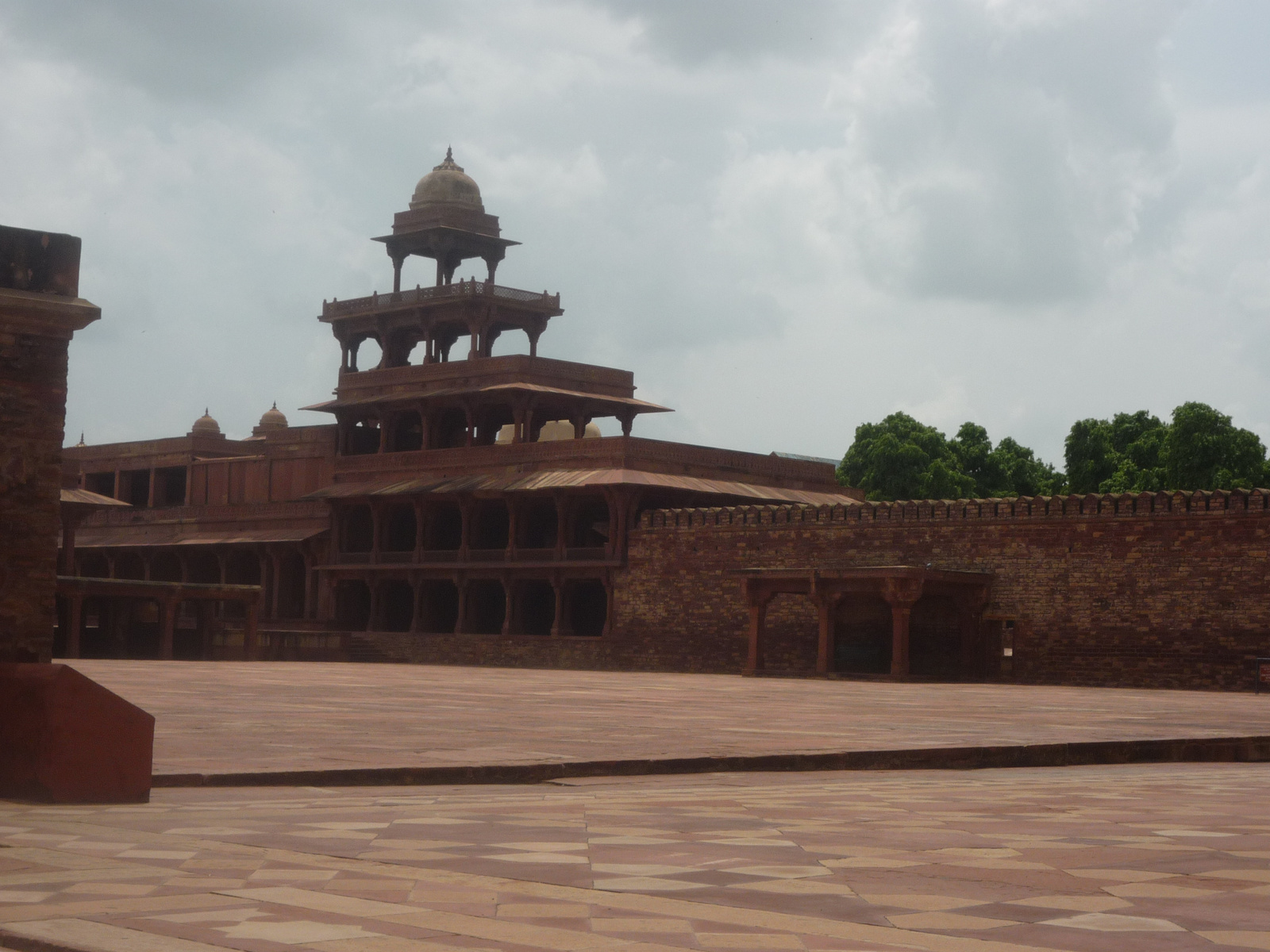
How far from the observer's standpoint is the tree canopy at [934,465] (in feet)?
180

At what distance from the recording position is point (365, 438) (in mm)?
50219

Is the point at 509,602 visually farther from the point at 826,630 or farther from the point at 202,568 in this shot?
the point at 202,568

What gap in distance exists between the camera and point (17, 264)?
9.28 m

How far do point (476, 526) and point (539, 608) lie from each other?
3009 mm

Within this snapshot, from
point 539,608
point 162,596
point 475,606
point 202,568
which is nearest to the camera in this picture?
point 162,596

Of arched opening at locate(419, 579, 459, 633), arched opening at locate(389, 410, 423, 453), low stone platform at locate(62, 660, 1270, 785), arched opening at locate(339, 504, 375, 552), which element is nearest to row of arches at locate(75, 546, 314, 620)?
arched opening at locate(339, 504, 375, 552)

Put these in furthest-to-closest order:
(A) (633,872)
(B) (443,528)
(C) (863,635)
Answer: (B) (443,528) → (C) (863,635) → (A) (633,872)

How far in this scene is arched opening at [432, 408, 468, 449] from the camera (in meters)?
48.9

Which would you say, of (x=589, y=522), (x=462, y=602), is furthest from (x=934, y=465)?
(x=462, y=602)

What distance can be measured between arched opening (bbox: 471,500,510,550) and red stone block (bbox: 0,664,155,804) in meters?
35.8

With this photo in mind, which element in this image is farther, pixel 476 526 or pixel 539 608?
pixel 539 608

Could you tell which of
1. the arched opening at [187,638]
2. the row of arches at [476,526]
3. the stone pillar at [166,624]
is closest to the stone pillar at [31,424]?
the stone pillar at [166,624]

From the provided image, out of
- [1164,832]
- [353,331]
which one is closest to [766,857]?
[1164,832]

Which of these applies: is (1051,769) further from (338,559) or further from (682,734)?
(338,559)
